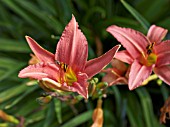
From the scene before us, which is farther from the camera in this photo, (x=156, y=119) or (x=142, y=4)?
(x=142, y=4)

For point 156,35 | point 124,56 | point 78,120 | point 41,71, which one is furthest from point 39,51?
point 78,120

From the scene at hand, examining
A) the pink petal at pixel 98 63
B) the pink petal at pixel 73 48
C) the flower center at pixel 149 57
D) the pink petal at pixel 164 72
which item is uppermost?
the pink petal at pixel 73 48

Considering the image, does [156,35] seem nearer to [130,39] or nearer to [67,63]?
[130,39]

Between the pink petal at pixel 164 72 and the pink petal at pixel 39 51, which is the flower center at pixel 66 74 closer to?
the pink petal at pixel 39 51

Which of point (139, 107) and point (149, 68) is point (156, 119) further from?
point (149, 68)

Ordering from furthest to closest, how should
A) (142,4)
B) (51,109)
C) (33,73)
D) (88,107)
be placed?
(142,4) → (88,107) → (51,109) → (33,73)

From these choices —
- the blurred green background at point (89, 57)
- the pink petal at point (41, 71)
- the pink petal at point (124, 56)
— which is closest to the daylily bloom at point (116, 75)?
the pink petal at point (124, 56)

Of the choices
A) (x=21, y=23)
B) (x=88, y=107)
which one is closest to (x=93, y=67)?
(x=88, y=107)
